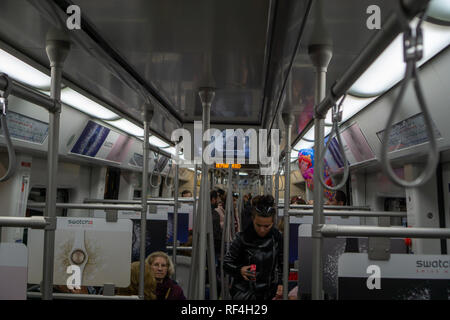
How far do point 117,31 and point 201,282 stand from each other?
5.54ft

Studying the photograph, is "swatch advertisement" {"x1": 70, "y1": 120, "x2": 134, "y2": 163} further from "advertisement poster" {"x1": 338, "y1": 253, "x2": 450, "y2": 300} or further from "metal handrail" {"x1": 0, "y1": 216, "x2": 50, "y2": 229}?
"advertisement poster" {"x1": 338, "y1": 253, "x2": 450, "y2": 300}

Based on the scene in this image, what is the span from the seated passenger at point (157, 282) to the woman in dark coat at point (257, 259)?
0.59 m

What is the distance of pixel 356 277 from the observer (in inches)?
A: 55.5

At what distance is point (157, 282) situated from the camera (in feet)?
10.2

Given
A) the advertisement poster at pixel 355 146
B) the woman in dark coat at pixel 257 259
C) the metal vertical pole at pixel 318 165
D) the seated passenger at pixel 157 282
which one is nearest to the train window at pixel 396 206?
the advertisement poster at pixel 355 146

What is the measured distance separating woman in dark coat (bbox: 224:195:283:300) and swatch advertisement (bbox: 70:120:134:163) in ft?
9.48

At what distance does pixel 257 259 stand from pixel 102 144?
138 inches

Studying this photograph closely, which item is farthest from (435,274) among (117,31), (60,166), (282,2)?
(60,166)

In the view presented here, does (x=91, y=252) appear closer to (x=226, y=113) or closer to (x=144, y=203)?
(x=144, y=203)

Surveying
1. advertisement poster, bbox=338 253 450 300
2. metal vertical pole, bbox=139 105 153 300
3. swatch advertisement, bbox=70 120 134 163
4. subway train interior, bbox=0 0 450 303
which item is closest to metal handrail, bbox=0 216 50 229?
subway train interior, bbox=0 0 450 303

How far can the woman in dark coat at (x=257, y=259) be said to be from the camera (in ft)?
9.02

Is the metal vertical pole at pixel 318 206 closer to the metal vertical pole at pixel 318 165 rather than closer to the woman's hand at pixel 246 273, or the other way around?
the metal vertical pole at pixel 318 165

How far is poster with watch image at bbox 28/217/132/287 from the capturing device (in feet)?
7.67
